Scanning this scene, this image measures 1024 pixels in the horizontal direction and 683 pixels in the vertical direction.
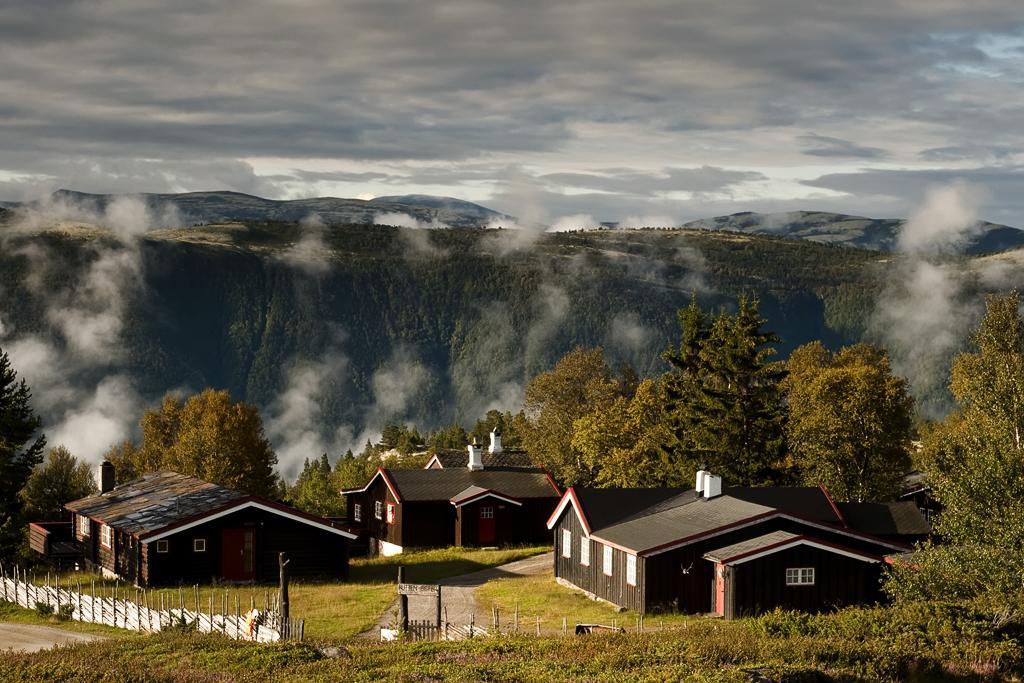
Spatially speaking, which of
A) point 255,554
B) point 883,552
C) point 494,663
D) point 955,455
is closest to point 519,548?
point 255,554

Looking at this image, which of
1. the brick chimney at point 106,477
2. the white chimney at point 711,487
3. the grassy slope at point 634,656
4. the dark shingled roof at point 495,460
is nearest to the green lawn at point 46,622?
the grassy slope at point 634,656

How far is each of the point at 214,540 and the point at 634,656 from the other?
30906 mm

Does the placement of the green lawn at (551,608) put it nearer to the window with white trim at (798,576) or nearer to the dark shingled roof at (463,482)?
the window with white trim at (798,576)

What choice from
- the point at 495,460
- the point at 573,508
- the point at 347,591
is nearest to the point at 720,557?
the point at 573,508

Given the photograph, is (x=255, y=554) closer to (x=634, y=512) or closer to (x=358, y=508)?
(x=634, y=512)

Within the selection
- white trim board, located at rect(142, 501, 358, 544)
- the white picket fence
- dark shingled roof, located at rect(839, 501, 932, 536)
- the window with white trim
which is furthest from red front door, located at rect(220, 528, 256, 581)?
dark shingled roof, located at rect(839, 501, 932, 536)

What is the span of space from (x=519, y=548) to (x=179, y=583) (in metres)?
22.2

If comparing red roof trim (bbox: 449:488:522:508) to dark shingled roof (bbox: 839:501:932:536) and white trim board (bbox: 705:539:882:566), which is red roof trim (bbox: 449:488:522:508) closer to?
dark shingled roof (bbox: 839:501:932:536)

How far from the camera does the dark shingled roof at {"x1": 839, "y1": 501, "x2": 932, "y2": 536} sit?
53.7 metres

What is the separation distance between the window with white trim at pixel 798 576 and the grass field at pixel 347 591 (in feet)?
48.1

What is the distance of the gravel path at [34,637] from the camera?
1384 inches

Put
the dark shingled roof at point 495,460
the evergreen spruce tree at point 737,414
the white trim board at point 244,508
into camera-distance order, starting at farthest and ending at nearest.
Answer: the dark shingled roof at point 495,460
the evergreen spruce tree at point 737,414
the white trim board at point 244,508

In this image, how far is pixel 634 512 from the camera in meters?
52.8

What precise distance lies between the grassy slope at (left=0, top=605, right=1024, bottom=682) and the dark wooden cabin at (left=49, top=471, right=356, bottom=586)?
20.1 meters
